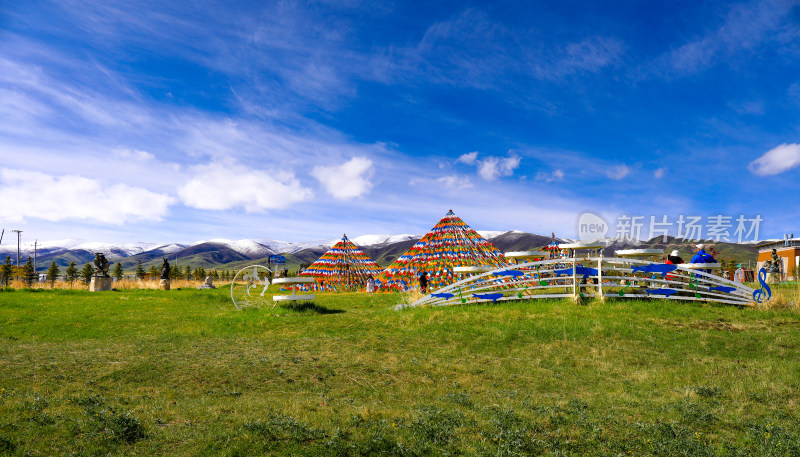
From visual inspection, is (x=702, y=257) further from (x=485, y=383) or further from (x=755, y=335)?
(x=485, y=383)

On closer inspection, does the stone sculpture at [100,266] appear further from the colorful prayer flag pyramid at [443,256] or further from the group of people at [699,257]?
the group of people at [699,257]

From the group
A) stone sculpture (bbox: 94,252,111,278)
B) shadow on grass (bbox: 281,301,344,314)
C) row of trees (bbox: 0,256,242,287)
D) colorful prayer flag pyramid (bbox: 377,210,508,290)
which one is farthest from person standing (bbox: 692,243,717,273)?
row of trees (bbox: 0,256,242,287)

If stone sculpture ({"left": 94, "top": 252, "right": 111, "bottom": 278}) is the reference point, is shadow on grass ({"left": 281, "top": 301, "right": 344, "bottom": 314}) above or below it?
below

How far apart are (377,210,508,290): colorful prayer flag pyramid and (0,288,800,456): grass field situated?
12.4m

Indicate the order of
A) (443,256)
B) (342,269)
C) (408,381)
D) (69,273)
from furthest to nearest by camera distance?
(69,273) < (342,269) < (443,256) < (408,381)

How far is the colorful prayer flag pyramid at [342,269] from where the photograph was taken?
34.0 meters

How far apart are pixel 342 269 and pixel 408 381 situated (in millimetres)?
27182

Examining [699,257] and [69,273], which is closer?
[699,257]

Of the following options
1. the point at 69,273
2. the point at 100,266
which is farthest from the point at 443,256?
the point at 69,273

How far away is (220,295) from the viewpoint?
21.8 m

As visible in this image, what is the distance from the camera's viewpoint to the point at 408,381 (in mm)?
8109

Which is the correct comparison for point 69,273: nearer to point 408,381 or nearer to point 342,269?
point 342,269

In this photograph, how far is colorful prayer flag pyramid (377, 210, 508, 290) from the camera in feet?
90.4

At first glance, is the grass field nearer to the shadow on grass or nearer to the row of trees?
the shadow on grass
